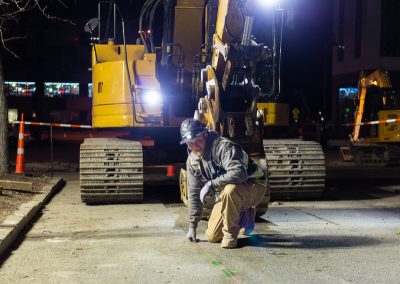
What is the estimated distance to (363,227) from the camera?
8.21 meters

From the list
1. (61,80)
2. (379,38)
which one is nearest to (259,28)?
(379,38)

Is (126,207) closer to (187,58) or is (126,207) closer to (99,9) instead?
(187,58)

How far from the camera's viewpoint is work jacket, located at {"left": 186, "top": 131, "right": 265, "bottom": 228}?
6.61 metres

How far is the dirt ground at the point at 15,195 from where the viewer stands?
29.0 feet

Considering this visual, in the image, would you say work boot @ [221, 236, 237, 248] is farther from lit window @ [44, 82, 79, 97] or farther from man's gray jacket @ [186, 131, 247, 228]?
lit window @ [44, 82, 79, 97]

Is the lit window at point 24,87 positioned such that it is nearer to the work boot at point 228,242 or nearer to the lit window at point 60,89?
the lit window at point 60,89

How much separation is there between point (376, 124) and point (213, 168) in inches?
569

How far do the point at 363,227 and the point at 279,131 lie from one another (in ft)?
14.5

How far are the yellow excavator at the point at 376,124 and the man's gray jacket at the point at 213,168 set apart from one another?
1369 centimetres

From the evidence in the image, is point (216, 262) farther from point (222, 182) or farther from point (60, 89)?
point (60, 89)

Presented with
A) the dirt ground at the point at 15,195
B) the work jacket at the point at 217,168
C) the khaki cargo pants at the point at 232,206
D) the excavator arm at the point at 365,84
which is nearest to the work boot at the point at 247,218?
the khaki cargo pants at the point at 232,206

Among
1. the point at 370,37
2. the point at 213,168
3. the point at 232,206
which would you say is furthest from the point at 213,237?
the point at 370,37

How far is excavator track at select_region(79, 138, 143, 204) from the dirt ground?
1033mm

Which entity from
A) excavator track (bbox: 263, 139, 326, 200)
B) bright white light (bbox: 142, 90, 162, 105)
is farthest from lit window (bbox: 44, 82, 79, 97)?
excavator track (bbox: 263, 139, 326, 200)
